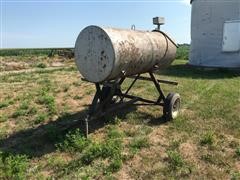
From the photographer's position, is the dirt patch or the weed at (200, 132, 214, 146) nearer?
the dirt patch

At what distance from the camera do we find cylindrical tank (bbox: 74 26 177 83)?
8.48 m

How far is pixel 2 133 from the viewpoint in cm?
918

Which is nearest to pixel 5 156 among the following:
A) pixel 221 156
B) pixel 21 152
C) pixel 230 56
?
pixel 21 152

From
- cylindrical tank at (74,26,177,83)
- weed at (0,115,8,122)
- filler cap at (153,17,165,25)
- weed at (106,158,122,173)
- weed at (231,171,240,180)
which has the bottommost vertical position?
weed at (231,171,240,180)

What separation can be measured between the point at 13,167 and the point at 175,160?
10.7 feet

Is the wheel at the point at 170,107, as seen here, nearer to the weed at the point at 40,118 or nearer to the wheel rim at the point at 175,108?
the wheel rim at the point at 175,108

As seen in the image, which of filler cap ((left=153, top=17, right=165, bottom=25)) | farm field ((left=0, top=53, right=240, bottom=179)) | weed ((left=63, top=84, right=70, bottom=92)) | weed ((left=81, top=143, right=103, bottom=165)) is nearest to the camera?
farm field ((left=0, top=53, right=240, bottom=179))

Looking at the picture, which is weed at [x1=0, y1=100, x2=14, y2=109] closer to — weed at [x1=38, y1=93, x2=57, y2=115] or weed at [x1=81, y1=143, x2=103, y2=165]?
weed at [x1=38, y1=93, x2=57, y2=115]

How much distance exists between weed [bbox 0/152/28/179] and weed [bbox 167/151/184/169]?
2.95 metres

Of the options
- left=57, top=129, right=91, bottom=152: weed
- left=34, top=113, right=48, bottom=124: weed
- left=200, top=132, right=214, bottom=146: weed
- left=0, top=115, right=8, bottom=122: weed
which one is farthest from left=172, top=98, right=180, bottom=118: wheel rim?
left=0, top=115, right=8, bottom=122: weed

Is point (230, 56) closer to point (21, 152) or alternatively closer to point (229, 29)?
point (229, 29)

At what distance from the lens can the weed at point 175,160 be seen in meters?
7.11

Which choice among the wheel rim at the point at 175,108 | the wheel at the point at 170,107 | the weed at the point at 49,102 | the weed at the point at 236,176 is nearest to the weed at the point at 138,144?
the wheel at the point at 170,107

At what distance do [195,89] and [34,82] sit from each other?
811cm
